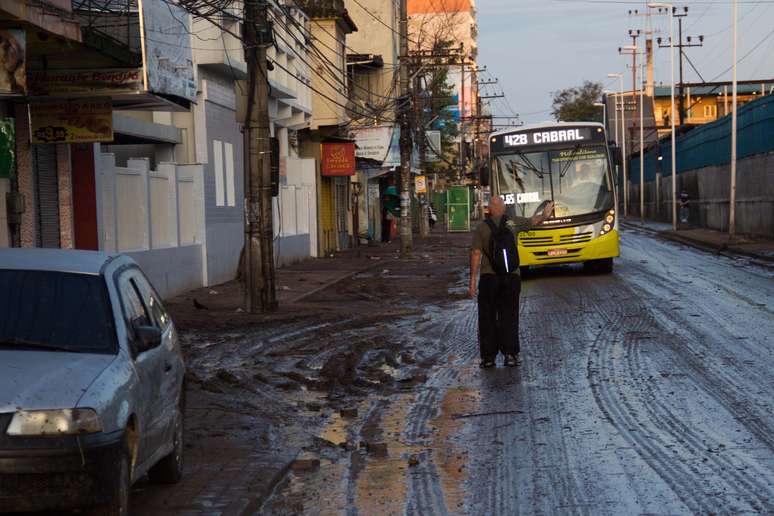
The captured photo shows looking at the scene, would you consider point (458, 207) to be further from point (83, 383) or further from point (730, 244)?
point (83, 383)

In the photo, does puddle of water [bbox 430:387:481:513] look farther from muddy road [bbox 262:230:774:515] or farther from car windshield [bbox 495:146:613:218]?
car windshield [bbox 495:146:613:218]

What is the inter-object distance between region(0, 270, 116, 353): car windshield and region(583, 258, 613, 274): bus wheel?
2200cm

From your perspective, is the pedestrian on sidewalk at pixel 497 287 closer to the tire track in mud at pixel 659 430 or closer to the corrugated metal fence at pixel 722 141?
the tire track in mud at pixel 659 430

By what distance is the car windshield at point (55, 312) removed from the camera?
22.3 feet

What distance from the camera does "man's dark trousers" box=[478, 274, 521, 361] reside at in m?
13.7

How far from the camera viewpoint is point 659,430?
944cm

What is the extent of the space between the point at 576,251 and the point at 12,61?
16274 mm

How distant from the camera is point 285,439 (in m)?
9.80

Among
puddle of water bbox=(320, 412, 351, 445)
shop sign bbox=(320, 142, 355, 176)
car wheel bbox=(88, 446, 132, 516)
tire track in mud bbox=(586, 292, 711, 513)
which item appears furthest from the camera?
shop sign bbox=(320, 142, 355, 176)

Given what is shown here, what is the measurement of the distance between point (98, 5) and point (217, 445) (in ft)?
33.7

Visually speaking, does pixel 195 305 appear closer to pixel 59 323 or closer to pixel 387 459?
pixel 387 459

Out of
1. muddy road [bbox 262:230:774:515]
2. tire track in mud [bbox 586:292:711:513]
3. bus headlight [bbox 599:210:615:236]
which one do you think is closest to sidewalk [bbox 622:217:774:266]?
bus headlight [bbox 599:210:615:236]

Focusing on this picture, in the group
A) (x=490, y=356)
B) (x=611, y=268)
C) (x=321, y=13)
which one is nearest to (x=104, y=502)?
(x=490, y=356)

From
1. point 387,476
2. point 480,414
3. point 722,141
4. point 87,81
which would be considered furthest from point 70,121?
point 722,141
